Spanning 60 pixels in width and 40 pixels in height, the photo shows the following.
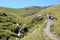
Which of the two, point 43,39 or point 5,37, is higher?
point 43,39

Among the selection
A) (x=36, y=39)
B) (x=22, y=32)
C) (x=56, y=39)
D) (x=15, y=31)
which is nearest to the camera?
(x=56, y=39)

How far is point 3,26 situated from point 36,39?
165 feet

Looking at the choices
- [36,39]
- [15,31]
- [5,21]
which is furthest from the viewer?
[5,21]

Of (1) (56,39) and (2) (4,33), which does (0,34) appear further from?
(1) (56,39)

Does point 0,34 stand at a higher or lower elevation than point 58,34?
lower

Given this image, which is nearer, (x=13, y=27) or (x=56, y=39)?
(x=56, y=39)

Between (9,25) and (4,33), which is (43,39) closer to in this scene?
(4,33)

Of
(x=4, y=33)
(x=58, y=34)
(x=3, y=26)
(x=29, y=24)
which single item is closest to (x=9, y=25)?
(x=3, y=26)

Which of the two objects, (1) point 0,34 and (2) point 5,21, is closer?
(1) point 0,34

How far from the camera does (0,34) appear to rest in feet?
253

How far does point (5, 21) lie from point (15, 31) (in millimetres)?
16268

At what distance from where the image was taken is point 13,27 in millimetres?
90625

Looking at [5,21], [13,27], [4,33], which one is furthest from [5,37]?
[5,21]

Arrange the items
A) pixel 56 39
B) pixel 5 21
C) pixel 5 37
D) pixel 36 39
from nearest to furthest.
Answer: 1. pixel 56 39
2. pixel 36 39
3. pixel 5 37
4. pixel 5 21
